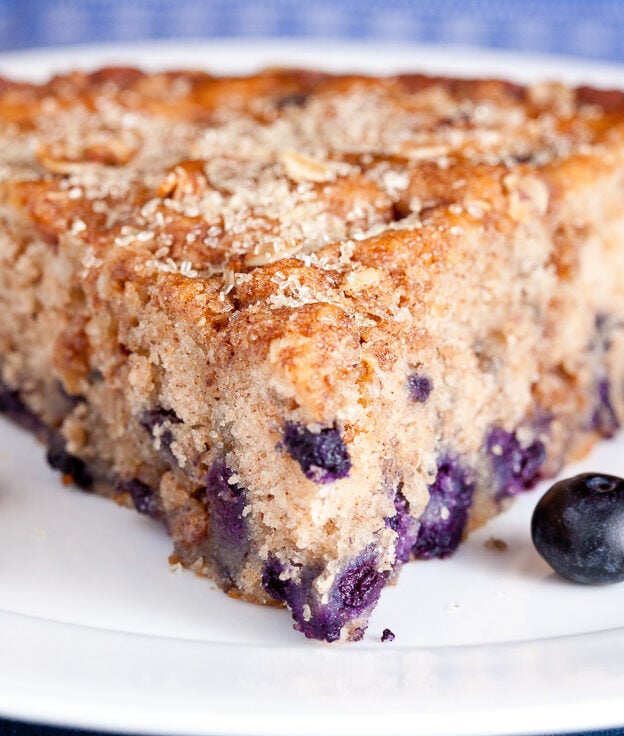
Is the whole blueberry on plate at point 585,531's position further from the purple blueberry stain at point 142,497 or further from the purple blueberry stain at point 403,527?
the purple blueberry stain at point 142,497

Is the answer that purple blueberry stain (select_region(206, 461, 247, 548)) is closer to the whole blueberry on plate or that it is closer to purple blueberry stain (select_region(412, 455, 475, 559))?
purple blueberry stain (select_region(412, 455, 475, 559))

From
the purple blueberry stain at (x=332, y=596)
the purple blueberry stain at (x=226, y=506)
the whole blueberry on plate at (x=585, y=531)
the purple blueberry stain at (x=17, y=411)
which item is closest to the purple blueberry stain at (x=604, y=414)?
the whole blueberry on plate at (x=585, y=531)

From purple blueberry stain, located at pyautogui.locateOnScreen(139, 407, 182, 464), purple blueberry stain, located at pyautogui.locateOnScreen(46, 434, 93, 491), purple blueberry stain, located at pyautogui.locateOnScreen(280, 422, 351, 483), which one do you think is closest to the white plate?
purple blueberry stain, located at pyautogui.locateOnScreen(46, 434, 93, 491)

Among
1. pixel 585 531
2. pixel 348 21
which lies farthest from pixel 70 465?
pixel 348 21

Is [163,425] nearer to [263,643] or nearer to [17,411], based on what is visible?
[263,643]

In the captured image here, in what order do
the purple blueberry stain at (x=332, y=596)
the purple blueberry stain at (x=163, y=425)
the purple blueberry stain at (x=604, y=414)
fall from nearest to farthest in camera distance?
1. the purple blueberry stain at (x=332, y=596)
2. the purple blueberry stain at (x=163, y=425)
3. the purple blueberry stain at (x=604, y=414)

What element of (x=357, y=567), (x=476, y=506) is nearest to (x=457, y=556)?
(x=476, y=506)
